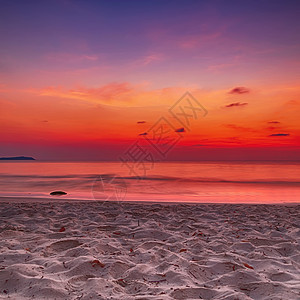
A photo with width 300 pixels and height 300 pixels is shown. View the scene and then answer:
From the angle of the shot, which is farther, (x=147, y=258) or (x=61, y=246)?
(x=61, y=246)

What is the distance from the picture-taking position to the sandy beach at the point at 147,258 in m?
2.83

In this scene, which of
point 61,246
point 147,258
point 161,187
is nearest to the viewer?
point 147,258

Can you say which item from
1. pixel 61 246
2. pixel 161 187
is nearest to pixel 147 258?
pixel 61 246

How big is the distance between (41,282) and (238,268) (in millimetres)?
2152

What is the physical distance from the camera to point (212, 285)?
3.01 metres

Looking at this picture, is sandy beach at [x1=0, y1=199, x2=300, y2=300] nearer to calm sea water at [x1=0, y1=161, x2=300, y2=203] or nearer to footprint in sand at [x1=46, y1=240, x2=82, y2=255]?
footprint in sand at [x1=46, y1=240, x2=82, y2=255]

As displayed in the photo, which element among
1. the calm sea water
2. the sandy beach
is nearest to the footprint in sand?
the sandy beach

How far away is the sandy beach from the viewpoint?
2.83 meters

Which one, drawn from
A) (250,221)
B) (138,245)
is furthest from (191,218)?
(138,245)

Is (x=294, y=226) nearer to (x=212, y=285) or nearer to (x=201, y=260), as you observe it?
(x=201, y=260)

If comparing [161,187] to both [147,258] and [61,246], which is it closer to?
[61,246]

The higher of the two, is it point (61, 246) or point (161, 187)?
point (61, 246)

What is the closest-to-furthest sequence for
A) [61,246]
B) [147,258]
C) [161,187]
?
[147,258]
[61,246]
[161,187]

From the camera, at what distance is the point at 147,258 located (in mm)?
3777
